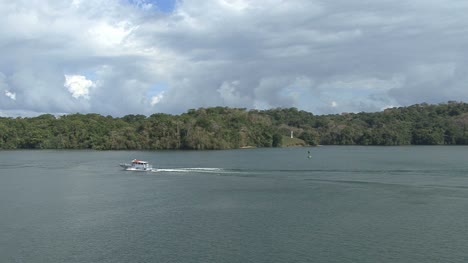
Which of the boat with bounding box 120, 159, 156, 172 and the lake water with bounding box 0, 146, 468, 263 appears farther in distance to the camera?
the boat with bounding box 120, 159, 156, 172

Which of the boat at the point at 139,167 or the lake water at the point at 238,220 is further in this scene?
the boat at the point at 139,167

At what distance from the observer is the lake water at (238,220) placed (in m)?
34.6

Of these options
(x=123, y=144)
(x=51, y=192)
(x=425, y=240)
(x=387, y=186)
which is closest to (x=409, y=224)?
(x=425, y=240)

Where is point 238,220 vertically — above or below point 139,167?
below

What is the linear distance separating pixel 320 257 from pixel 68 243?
19057 millimetres

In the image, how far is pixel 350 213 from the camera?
47.2 metres

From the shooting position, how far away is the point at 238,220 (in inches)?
1752

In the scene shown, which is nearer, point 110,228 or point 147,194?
point 110,228

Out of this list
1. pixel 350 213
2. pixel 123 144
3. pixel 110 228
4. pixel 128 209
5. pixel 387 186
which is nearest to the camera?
pixel 110 228

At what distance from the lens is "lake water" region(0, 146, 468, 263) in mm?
34594

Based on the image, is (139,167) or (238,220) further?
(139,167)

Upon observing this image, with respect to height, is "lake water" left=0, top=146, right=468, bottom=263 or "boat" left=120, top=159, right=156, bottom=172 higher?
"boat" left=120, top=159, right=156, bottom=172

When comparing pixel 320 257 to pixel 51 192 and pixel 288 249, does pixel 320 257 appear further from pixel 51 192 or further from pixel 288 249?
pixel 51 192

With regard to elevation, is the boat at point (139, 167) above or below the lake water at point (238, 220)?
above
